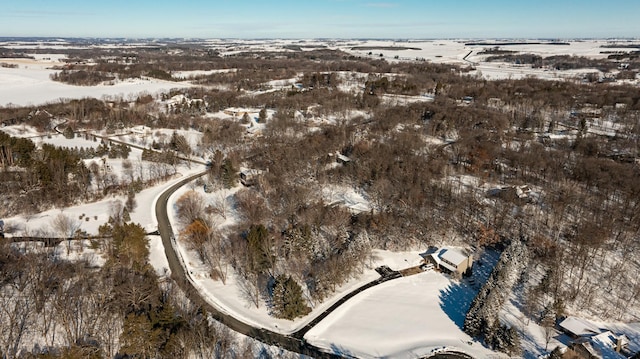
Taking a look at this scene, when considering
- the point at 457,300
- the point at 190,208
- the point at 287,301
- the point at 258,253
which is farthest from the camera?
the point at 190,208

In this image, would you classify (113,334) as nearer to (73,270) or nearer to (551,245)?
(73,270)

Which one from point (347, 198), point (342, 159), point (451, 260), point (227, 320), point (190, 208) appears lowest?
point (227, 320)

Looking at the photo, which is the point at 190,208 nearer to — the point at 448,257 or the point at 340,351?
the point at 340,351

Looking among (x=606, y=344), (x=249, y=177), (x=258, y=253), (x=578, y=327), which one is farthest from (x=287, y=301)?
(x=249, y=177)

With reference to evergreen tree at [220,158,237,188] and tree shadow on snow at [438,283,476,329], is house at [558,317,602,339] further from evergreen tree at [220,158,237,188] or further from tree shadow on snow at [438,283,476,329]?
evergreen tree at [220,158,237,188]

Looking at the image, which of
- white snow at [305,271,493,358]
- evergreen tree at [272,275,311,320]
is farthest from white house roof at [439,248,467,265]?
evergreen tree at [272,275,311,320]

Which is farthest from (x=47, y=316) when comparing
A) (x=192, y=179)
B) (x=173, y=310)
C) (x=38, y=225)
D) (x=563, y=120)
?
(x=563, y=120)
